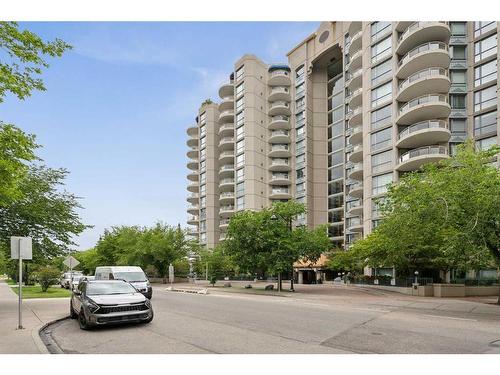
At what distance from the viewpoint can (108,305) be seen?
477 inches

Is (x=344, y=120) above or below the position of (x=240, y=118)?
below

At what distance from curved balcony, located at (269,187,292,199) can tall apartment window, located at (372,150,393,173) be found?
26926 mm

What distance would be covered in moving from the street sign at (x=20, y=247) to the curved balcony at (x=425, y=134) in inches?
1506

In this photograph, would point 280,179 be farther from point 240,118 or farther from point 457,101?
point 457,101

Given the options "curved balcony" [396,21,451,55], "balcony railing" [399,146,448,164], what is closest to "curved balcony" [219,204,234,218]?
"balcony railing" [399,146,448,164]

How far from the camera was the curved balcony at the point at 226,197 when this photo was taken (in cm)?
7881

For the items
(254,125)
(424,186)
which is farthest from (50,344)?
(254,125)

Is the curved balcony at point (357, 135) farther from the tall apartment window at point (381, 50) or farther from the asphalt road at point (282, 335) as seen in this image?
the asphalt road at point (282, 335)

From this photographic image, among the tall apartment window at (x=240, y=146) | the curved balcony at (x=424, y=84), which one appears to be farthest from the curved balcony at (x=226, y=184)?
the curved balcony at (x=424, y=84)

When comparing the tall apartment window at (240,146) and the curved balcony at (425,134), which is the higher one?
the tall apartment window at (240,146)

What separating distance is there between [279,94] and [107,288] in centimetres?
6566

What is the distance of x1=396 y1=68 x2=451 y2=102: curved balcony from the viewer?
42.2m

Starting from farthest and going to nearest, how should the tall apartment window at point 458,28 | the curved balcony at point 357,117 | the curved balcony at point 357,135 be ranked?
the curved balcony at point 357,117 → the curved balcony at point 357,135 → the tall apartment window at point 458,28

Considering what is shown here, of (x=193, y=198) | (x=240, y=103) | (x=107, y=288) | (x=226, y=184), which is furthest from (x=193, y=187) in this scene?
(x=107, y=288)
